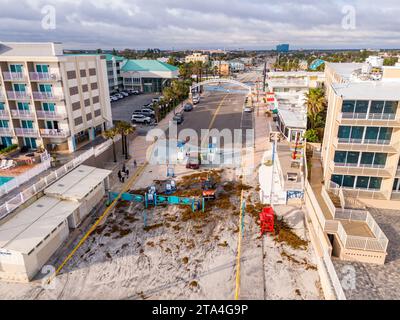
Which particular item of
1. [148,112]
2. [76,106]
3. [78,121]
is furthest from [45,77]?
[148,112]

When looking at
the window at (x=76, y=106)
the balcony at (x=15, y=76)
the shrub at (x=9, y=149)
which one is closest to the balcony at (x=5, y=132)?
the shrub at (x=9, y=149)

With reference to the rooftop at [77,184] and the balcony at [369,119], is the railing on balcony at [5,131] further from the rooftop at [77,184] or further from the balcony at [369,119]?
the balcony at [369,119]

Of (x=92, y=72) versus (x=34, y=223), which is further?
(x=92, y=72)

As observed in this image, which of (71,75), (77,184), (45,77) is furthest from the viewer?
(71,75)

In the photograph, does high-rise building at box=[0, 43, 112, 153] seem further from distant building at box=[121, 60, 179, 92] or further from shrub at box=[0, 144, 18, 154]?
distant building at box=[121, 60, 179, 92]

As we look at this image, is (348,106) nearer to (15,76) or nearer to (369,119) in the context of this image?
(369,119)

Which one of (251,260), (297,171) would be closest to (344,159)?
(297,171)

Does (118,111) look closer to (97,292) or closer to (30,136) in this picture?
(30,136)
